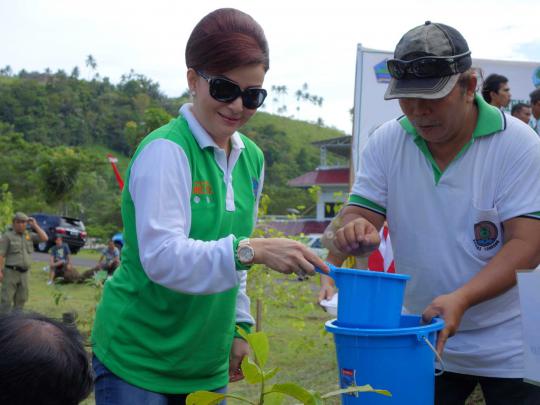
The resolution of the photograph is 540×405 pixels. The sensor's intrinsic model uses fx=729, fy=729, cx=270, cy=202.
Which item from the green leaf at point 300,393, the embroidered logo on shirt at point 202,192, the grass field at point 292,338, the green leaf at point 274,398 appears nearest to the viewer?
the green leaf at point 300,393

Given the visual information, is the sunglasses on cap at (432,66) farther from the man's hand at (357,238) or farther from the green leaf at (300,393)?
the green leaf at (300,393)

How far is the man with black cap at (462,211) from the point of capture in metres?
2.05

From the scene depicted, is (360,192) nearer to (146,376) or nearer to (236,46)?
(236,46)

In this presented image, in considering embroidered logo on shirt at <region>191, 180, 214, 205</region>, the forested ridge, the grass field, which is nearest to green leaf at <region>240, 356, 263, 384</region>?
embroidered logo on shirt at <region>191, 180, 214, 205</region>

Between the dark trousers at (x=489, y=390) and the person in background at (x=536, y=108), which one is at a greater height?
the person in background at (x=536, y=108)

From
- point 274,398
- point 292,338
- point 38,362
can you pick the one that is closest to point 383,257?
point 274,398

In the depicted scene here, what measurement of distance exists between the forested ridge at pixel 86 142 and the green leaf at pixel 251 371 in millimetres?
15051

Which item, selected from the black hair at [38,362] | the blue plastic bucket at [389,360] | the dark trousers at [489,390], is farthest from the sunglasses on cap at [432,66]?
the black hair at [38,362]

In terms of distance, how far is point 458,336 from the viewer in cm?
224

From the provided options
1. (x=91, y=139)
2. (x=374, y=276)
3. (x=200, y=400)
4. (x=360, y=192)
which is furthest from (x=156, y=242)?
(x=91, y=139)

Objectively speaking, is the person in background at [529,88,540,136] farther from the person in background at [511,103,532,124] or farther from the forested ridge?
the forested ridge

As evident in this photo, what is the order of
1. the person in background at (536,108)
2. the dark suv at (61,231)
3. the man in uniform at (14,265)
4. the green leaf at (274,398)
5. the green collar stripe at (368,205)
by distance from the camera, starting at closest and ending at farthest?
the green leaf at (274,398) < the green collar stripe at (368,205) < the person in background at (536,108) < the man in uniform at (14,265) < the dark suv at (61,231)

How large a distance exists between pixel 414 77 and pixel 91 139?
238 ft

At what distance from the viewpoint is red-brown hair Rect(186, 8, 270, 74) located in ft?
6.44
